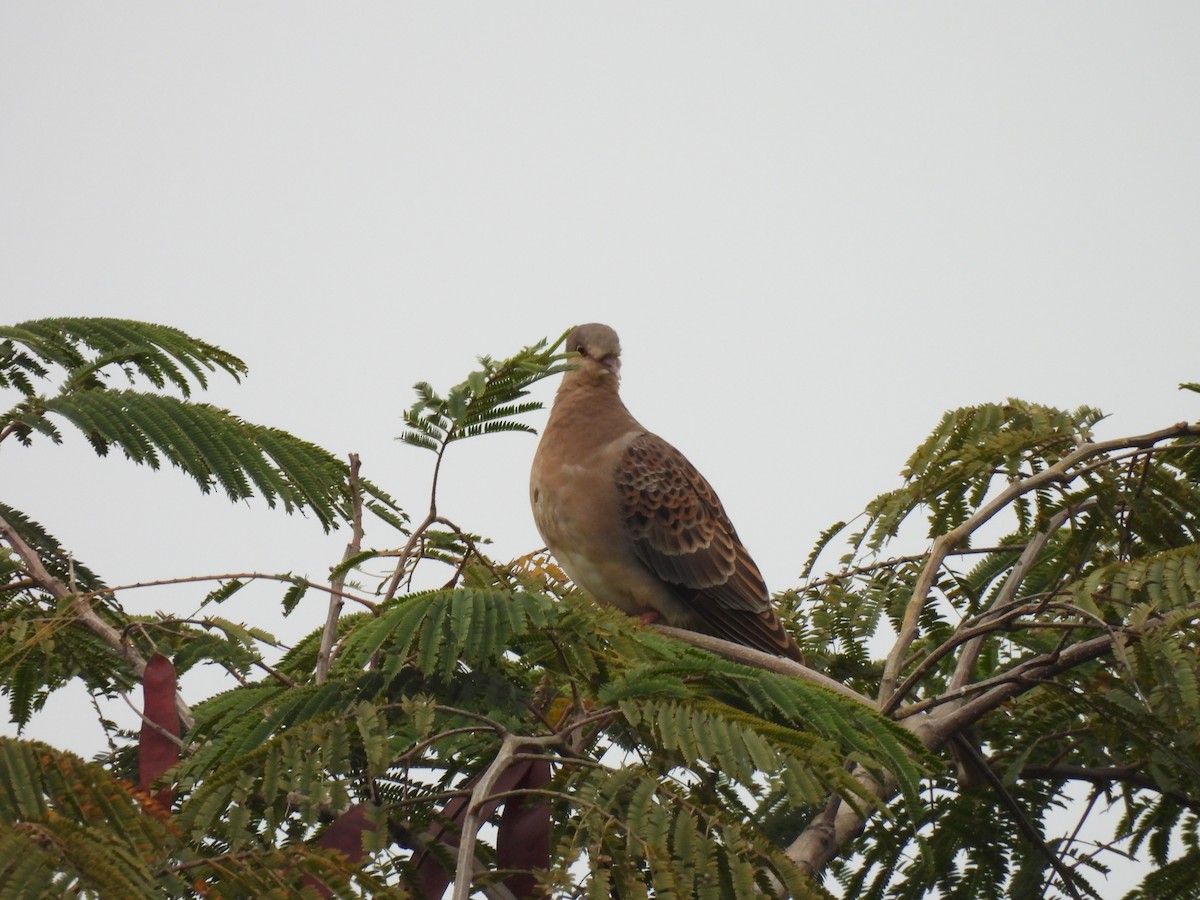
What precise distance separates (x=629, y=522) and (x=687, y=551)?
300 mm

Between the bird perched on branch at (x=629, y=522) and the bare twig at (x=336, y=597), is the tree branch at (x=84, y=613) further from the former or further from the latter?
the bird perched on branch at (x=629, y=522)

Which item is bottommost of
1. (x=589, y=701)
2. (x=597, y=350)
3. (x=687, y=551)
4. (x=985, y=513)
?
(x=589, y=701)

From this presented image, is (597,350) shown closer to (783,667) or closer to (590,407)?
(590,407)

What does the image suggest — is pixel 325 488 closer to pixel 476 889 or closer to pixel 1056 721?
pixel 476 889

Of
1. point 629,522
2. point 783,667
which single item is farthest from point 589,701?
point 629,522

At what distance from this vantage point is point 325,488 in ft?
14.1

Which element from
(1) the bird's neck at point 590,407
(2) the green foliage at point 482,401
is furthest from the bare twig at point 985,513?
(1) the bird's neck at point 590,407

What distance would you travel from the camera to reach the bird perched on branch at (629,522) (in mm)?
6078

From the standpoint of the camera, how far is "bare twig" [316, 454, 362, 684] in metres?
3.18

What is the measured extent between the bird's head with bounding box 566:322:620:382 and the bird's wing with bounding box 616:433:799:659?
0.36 m

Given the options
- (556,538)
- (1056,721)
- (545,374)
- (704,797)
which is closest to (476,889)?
(704,797)

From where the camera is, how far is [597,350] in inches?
260

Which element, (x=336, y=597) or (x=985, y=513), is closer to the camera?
(x=336, y=597)

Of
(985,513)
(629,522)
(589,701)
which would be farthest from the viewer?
(629,522)
